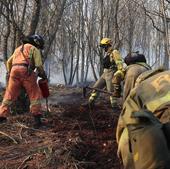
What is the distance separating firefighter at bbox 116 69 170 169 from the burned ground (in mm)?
2811

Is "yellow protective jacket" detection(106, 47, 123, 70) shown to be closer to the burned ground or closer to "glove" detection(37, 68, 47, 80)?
the burned ground

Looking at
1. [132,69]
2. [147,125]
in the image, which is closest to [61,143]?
[132,69]

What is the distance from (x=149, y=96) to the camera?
1.47m

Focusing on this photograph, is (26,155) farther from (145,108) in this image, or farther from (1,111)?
(145,108)

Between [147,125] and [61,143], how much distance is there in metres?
3.83

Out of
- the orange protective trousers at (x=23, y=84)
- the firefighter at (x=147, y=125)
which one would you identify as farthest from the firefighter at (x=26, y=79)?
the firefighter at (x=147, y=125)

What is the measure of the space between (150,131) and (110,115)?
630 cm

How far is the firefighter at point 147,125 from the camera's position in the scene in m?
1.24

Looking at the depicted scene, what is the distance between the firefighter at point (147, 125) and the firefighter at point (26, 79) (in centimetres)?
476

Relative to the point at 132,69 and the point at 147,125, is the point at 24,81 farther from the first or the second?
the point at 147,125

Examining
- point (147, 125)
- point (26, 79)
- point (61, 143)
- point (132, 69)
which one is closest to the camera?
point (147, 125)

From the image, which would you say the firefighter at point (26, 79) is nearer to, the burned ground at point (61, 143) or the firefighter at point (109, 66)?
the burned ground at point (61, 143)

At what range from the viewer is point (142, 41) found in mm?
31875

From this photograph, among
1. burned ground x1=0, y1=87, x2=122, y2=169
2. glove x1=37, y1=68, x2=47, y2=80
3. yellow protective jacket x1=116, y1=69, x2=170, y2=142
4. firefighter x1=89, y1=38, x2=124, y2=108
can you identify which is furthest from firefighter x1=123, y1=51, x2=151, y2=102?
firefighter x1=89, y1=38, x2=124, y2=108
